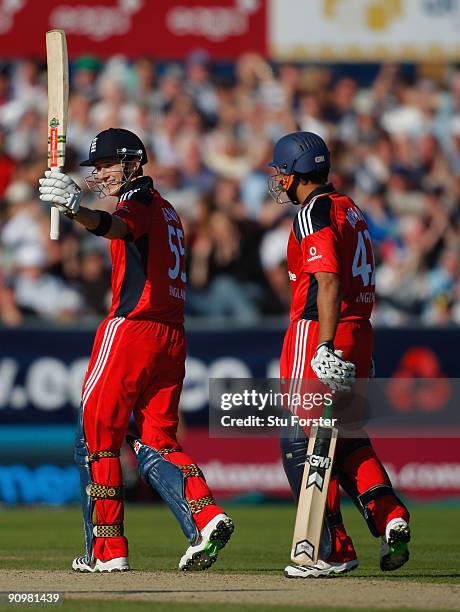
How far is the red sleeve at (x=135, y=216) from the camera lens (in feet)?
22.2

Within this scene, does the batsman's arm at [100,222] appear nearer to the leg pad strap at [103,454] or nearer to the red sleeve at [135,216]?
the red sleeve at [135,216]

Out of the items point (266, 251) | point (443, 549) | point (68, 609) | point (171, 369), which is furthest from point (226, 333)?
point (68, 609)

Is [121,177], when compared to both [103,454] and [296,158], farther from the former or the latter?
[103,454]

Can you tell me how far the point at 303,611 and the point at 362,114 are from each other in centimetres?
1245

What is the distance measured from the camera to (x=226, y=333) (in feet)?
43.7

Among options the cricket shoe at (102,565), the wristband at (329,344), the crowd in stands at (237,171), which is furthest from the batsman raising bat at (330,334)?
the crowd in stands at (237,171)

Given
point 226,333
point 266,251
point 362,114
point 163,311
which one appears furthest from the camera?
point 362,114

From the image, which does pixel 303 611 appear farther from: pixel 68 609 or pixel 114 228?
pixel 114 228

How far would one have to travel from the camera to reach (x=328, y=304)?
6570 millimetres

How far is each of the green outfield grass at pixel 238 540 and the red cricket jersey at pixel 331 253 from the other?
1.48m

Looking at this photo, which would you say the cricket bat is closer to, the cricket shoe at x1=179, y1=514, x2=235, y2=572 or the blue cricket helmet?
the blue cricket helmet

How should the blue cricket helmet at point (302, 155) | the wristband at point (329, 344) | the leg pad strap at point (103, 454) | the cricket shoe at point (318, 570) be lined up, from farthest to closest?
the blue cricket helmet at point (302, 155) → the leg pad strap at point (103, 454) → the cricket shoe at point (318, 570) → the wristband at point (329, 344)

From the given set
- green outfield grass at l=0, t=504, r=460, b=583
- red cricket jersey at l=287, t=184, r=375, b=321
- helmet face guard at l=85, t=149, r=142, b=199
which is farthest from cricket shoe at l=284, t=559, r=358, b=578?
helmet face guard at l=85, t=149, r=142, b=199

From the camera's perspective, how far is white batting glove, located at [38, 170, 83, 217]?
6.38 metres
